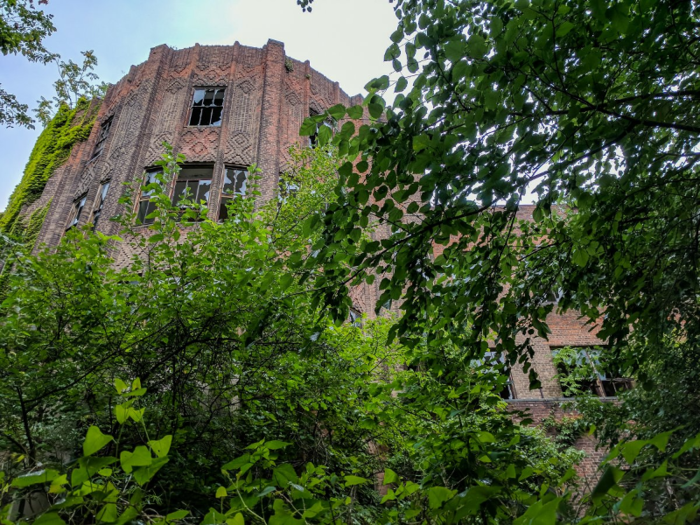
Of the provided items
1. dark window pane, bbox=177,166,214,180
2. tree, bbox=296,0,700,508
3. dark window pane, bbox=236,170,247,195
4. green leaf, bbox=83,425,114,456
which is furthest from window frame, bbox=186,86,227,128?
green leaf, bbox=83,425,114,456

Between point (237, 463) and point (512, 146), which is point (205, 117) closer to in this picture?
point (512, 146)

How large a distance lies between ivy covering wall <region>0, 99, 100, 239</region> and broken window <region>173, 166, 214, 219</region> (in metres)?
7.37

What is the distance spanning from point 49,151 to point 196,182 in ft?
32.4

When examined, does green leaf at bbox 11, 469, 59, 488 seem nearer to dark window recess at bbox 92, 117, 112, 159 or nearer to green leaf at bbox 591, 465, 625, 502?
green leaf at bbox 591, 465, 625, 502

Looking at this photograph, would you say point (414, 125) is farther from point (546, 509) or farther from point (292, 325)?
point (292, 325)

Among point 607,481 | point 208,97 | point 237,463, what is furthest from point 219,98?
point 607,481

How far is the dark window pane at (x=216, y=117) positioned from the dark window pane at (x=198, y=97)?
72cm

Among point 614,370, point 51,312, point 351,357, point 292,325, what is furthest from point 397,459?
point 51,312

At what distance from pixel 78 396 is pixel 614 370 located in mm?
6664

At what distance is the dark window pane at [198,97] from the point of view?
1516cm

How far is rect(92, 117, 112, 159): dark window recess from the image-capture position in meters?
16.3

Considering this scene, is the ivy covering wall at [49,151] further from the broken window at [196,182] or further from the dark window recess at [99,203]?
the broken window at [196,182]

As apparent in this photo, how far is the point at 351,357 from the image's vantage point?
7.04 m

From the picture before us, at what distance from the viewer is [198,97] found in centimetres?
1529
